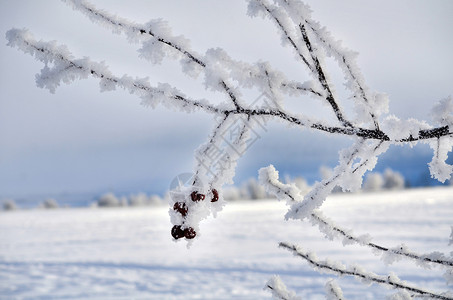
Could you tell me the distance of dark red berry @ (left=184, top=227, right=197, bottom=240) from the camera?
118 cm

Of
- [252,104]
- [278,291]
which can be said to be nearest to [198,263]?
[278,291]

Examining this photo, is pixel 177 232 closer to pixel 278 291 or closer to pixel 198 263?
pixel 278 291

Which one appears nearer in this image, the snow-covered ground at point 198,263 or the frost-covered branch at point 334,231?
the frost-covered branch at point 334,231

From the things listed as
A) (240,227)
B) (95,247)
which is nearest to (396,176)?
(240,227)

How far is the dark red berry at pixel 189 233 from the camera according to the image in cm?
118

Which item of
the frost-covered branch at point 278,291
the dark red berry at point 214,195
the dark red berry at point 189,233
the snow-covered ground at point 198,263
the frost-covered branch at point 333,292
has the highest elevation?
the snow-covered ground at point 198,263

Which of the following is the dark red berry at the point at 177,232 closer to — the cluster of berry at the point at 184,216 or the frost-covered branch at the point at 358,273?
the cluster of berry at the point at 184,216

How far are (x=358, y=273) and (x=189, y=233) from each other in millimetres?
845

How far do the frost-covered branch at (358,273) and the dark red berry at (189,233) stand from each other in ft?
2.14

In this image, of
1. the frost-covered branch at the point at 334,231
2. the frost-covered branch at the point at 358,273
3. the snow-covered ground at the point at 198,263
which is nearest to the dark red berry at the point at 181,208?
the frost-covered branch at the point at 334,231

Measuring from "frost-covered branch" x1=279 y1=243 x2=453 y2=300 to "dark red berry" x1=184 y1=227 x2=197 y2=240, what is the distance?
2.14ft

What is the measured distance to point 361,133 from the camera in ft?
3.63

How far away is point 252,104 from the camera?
109cm

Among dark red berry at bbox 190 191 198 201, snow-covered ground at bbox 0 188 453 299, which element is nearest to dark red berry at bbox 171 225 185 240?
dark red berry at bbox 190 191 198 201
